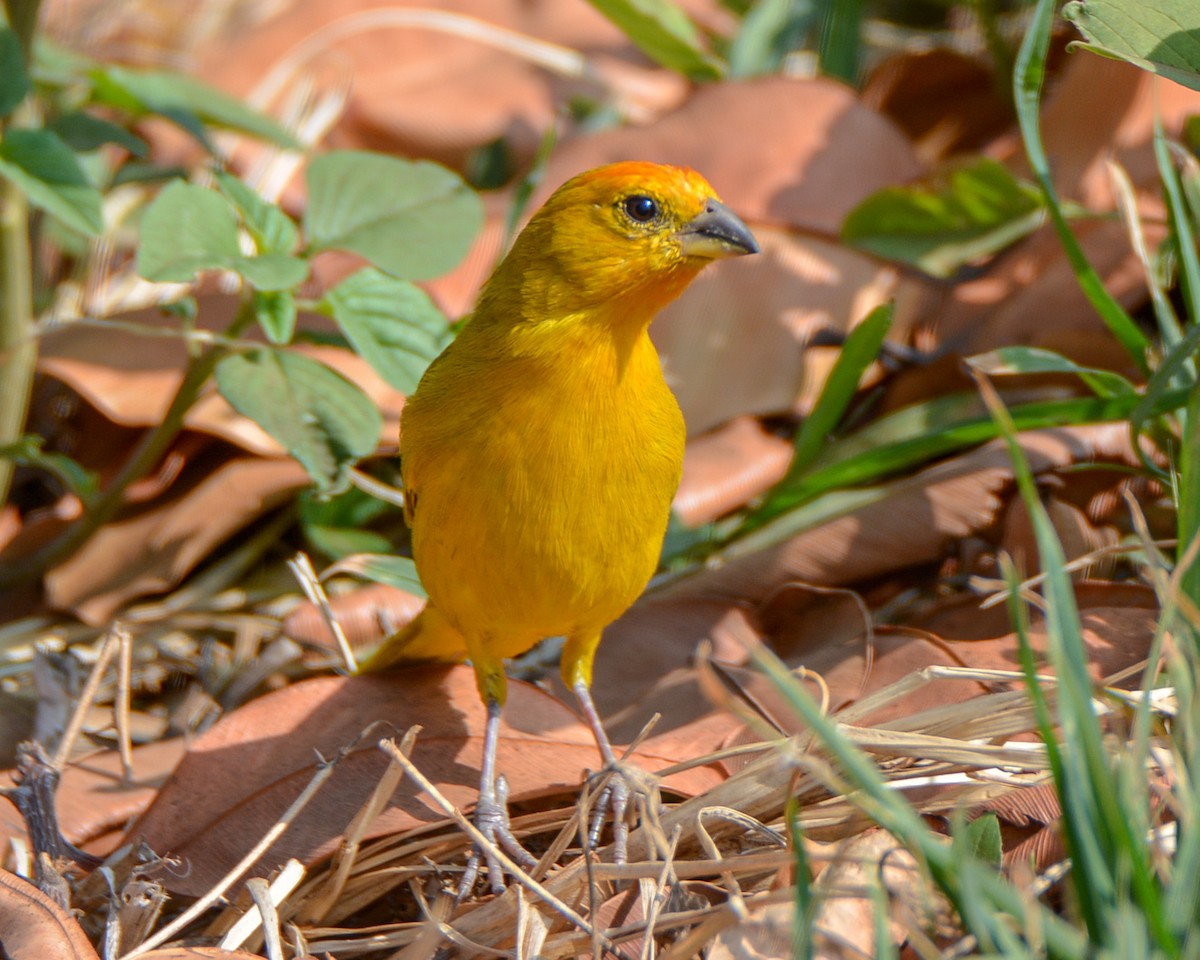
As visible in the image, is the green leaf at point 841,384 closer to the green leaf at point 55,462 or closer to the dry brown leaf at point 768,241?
the dry brown leaf at point 768,241

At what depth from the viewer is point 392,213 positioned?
3.08 m

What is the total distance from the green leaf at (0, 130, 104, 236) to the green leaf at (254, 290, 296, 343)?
1.43 ft

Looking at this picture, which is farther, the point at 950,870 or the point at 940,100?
the point at 940,100

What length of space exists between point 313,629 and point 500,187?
7.28 ft

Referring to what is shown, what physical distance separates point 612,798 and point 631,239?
1.12 m

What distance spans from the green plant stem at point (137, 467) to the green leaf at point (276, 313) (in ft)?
0.38

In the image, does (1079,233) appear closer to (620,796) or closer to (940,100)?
(940,100)

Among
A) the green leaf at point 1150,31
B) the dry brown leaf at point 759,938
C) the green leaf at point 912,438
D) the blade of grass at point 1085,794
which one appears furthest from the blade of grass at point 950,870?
the green leaf at point 912,438

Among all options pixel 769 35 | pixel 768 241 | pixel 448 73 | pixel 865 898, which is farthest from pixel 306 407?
pixel 769 35

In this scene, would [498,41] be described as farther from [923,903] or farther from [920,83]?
[923,903]

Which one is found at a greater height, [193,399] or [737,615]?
[193,399]

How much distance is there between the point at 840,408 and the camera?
11.5ft

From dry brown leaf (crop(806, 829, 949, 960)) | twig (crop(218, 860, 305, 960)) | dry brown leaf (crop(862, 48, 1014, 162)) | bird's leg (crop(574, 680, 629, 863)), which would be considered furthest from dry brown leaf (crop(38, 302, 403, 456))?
dry brown leaf (crop(862, 48, 1014, 162))

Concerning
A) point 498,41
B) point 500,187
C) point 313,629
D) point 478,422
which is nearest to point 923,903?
point 478,422
